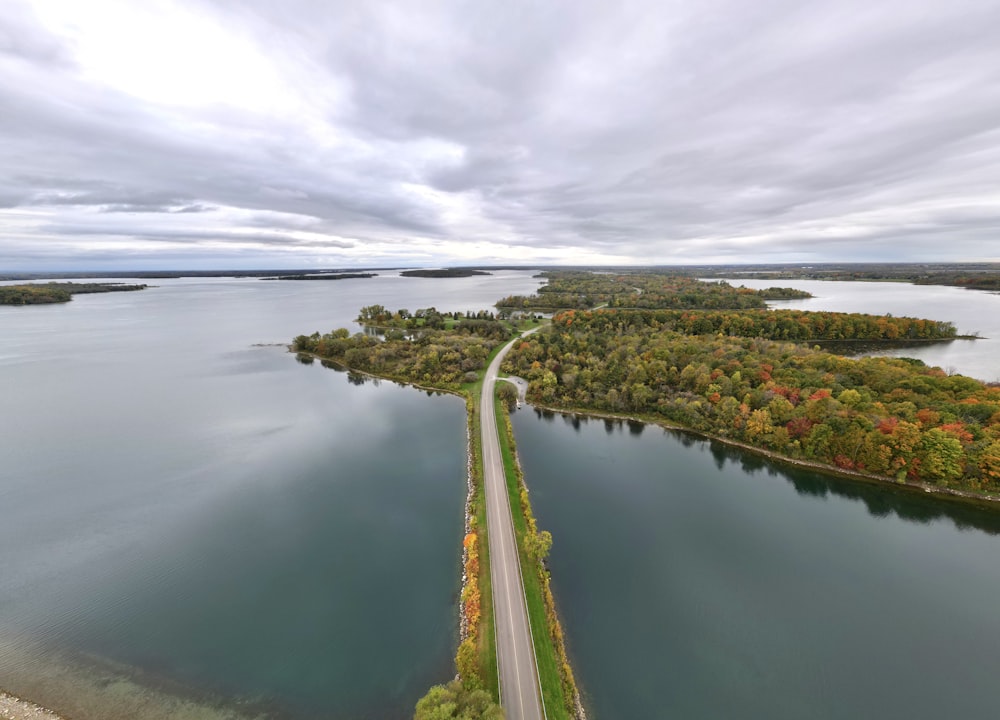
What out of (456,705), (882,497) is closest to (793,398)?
(882,497)

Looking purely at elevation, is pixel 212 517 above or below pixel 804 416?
below

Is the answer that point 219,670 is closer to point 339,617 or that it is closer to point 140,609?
point 339,617

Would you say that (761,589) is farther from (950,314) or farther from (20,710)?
(950,314)

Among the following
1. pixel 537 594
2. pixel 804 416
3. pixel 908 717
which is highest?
pixel 804 416

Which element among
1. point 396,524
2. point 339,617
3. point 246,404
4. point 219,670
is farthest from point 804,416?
point 246,404

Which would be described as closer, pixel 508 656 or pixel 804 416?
pixel 508 656

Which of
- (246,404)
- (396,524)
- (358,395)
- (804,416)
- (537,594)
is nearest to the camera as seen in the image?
(537,594)
